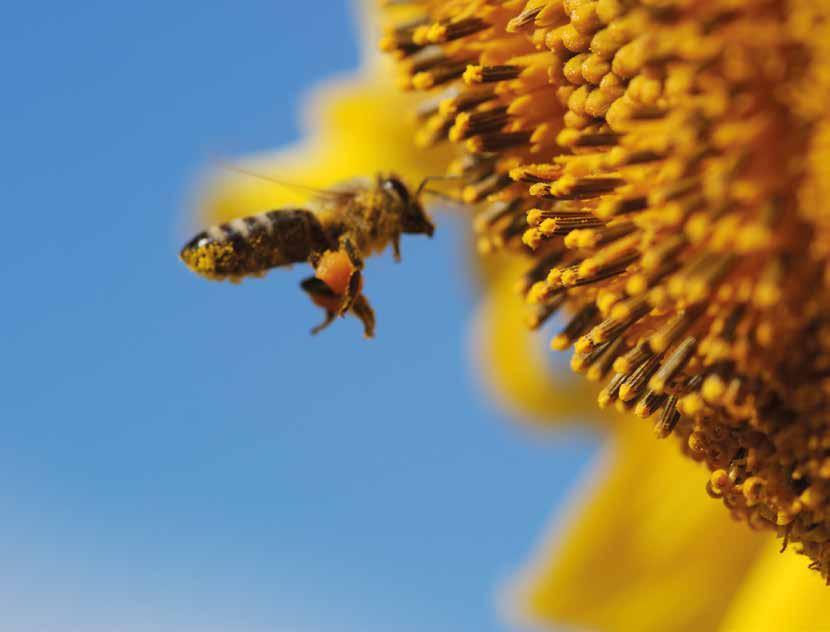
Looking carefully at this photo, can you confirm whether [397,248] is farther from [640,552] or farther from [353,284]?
[640,552]

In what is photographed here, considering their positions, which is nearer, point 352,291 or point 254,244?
point 352,291

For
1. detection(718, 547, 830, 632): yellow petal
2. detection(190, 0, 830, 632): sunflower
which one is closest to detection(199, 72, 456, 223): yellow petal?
detection(190, 0, 830, 632): sunflower

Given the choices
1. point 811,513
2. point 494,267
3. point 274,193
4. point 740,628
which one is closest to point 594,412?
point 494,267

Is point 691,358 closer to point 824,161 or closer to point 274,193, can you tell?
point 824,161

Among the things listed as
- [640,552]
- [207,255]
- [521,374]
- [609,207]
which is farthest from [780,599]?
[207,255]

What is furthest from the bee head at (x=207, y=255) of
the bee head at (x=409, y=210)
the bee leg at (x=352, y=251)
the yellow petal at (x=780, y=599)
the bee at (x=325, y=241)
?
the yellow petal at (x=780, y=599)

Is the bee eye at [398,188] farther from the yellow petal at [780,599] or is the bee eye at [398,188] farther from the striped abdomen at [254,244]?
the yellow petal at [780,599]

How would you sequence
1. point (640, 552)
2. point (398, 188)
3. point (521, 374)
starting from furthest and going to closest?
point (521, 374) → point (640, 552) → point (398, 188)
